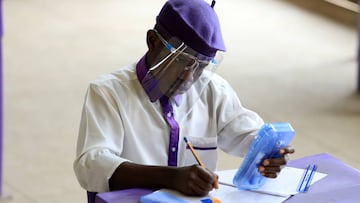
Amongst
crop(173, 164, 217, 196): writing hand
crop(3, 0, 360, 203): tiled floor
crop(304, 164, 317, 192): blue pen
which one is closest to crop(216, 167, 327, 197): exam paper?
crop(304, 164, 317, 192): blue pen

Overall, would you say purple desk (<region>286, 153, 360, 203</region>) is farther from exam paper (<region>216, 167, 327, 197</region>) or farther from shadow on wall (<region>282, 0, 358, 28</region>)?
shadow on wall (<region>282, 0, 358, 28</region>)

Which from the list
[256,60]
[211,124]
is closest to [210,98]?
[211,124]

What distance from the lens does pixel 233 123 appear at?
2.29 metres

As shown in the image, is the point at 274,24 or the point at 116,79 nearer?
the point at 116,79

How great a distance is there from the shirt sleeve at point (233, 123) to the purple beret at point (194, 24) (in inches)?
9.5

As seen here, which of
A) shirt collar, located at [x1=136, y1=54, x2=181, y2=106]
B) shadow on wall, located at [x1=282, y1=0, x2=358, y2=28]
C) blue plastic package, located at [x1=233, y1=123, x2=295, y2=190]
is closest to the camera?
blue plastic package, located at [x1=233, y1=123, x2=295, y2=190]

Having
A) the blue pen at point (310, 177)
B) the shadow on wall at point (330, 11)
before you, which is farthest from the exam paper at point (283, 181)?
the shadow on wall at point (330, 11)

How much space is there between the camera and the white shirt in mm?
2057

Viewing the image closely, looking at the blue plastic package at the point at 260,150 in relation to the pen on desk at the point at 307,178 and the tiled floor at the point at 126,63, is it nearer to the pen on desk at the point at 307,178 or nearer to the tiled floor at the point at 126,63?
the pen on desk at the point at 307,178

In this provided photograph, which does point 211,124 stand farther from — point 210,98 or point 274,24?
point 274,24

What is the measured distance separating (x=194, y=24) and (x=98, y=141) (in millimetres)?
359

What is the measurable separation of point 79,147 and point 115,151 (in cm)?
10

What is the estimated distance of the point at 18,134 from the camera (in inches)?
158

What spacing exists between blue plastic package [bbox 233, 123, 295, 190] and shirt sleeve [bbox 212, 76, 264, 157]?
0.24 m
